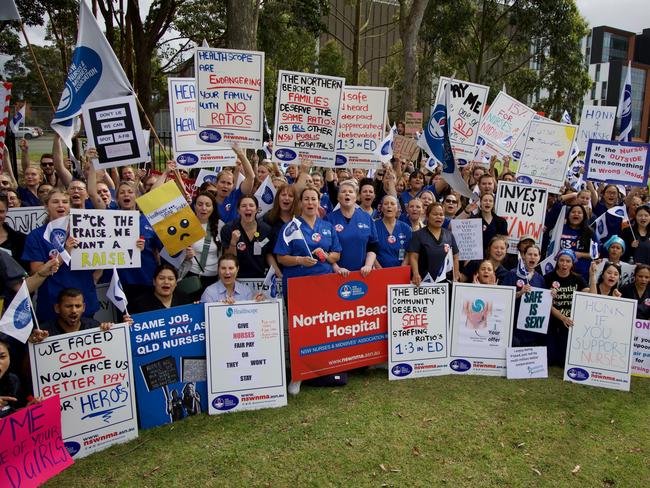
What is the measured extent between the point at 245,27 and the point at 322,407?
7911 mm

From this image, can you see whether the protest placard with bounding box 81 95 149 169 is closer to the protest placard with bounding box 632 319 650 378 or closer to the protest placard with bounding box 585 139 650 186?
the protest placard with bounding box 632 319 650 378

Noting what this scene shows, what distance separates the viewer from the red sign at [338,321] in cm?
583

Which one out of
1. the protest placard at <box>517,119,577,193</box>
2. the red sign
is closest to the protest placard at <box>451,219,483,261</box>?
the red sign

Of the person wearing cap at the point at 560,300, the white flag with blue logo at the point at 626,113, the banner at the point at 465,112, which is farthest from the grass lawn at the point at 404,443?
the white flag with blue logo at the point at 626,113

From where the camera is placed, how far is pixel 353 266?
6.18m

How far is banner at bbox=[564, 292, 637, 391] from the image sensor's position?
616cm

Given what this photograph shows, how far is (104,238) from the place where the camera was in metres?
5.13

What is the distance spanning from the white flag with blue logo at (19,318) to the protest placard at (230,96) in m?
3.25

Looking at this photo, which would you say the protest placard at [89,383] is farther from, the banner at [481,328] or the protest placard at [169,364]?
the banner at [481,328]

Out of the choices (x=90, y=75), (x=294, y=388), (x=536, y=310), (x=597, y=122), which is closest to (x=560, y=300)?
(x=536, y=310)

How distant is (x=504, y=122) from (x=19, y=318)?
27.6ft

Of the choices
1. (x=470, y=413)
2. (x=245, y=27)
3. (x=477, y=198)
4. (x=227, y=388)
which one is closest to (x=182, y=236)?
(x=227, y=388)

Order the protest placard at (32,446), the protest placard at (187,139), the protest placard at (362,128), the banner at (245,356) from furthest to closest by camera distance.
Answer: the protest placard at (362,128) < the protest placard at (187,139) < the banner at (245,356) < the protest placard at (32,446)

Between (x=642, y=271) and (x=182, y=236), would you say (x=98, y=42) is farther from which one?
(x=642, y=271)
